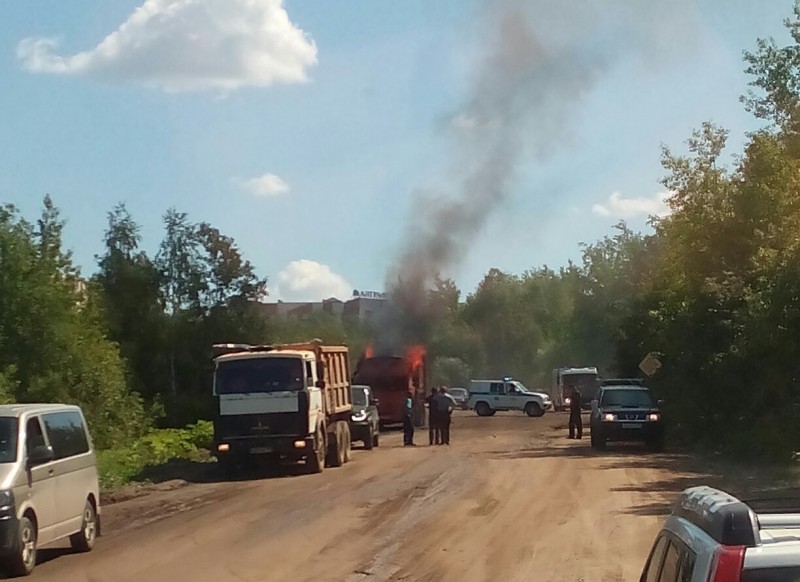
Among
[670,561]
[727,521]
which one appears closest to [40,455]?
[670,561]

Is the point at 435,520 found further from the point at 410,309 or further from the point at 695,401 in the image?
the point at 410,309

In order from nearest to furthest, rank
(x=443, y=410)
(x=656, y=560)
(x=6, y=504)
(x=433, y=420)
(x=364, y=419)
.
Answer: (x=656, y=560)
(x=6, y=504)
(x=364, y=419)
(x=443, y=410)
(x=433, y=420)

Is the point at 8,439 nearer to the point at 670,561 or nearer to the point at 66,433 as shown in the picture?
the point at 66,433

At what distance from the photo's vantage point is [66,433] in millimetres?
15859

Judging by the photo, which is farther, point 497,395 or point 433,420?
point 497,395

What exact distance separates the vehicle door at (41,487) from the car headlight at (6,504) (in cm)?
47

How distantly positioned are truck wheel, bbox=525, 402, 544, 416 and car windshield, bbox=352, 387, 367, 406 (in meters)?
30.2

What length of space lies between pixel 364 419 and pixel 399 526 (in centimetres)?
2090

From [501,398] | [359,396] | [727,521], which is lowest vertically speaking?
[727,521]

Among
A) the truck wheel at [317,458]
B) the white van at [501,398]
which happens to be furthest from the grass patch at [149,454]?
the white van at [501,398]

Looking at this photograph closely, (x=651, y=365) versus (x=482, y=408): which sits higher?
(x=651, y=365)

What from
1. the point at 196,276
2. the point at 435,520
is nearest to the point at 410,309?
the point at 196,276

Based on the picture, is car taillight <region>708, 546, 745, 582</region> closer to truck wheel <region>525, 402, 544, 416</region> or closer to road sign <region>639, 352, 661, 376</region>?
road sign <region>639, 352, 661, 376</region>

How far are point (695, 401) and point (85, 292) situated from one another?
21885 mm
